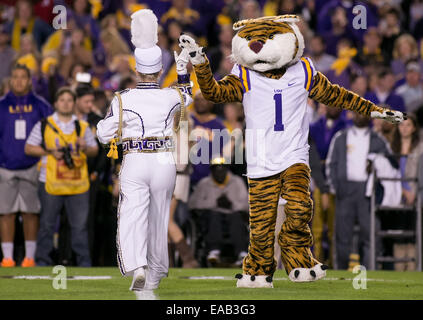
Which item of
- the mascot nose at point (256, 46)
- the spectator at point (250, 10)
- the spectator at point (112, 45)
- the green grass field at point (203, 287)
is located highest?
the spectator at point (250, 10)

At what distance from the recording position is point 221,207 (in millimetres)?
13688

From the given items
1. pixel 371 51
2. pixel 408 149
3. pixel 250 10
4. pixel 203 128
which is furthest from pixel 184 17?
pixel 408 149

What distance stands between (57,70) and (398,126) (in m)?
5.39

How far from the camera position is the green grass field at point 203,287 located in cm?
829

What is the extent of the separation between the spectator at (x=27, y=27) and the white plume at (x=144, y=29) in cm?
923

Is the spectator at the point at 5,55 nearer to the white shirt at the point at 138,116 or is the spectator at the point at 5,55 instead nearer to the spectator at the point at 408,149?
the spectator at the point at 408,149

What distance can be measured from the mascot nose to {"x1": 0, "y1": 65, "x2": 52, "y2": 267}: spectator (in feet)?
16.9

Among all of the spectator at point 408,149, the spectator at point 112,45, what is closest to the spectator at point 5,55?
the spectator at point 112,45

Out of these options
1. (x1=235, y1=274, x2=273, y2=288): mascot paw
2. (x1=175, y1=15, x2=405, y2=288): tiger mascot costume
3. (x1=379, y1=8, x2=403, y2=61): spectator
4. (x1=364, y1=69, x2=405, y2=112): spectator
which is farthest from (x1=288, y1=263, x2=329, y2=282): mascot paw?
(x1=379, y1=8, x2=403, y2=61): spectator

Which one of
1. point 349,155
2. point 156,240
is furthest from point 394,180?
point 156,240

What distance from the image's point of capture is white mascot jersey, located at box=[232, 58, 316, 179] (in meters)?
9.11

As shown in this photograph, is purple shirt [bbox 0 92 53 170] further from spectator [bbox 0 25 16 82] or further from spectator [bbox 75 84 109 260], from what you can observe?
spectator [bbox 0 25 16 82]
